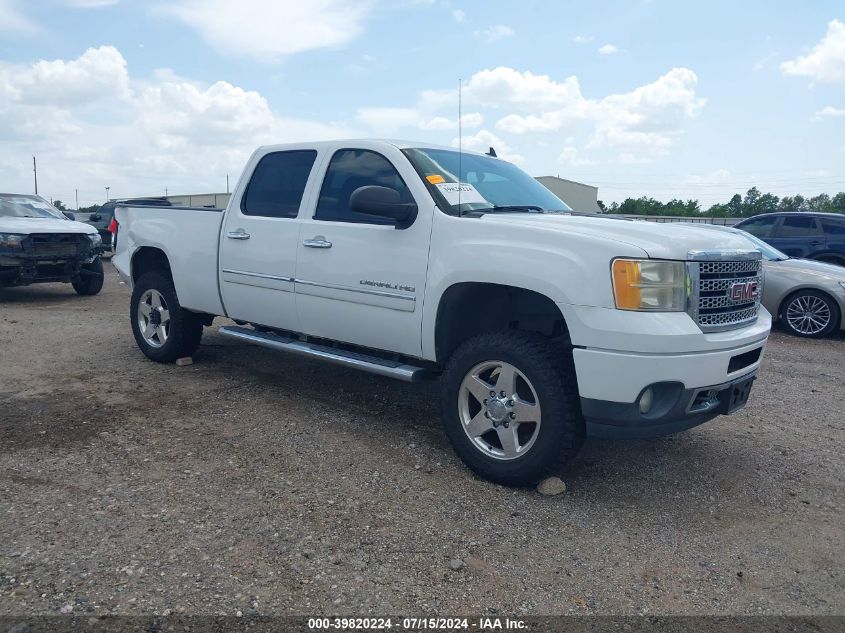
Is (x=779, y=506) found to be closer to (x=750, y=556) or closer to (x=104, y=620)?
(x=750, y=556)

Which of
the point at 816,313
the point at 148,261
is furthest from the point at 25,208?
the point at 816,313

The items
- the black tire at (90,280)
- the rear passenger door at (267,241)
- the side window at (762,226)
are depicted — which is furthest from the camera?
the side window at (762,226)

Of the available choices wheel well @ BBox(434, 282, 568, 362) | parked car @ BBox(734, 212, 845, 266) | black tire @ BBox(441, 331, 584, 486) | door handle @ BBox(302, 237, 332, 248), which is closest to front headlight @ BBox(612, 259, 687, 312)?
black tire @ BBox(441, 331, 584, 486)

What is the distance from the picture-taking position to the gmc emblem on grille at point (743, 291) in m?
3.77

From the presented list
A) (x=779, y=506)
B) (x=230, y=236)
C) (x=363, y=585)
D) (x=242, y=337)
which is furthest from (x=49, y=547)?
(x=779, y=506)

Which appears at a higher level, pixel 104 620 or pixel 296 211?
pixel 296 211

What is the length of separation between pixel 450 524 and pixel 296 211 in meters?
2.68

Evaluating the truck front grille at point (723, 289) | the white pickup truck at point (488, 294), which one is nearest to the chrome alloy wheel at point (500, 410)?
the white pickup truck at point (488, 294)

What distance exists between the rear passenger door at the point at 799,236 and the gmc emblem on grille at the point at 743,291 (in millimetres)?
9421

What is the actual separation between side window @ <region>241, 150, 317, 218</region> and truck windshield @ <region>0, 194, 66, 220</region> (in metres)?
7.99

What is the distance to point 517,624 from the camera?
2592 millimetres

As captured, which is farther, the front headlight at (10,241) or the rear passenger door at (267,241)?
the front headlight at (10,241)

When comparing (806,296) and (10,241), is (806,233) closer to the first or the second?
(806,296)

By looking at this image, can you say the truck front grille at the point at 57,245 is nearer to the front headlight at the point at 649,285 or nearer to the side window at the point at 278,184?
the side window at the point at 278,184
